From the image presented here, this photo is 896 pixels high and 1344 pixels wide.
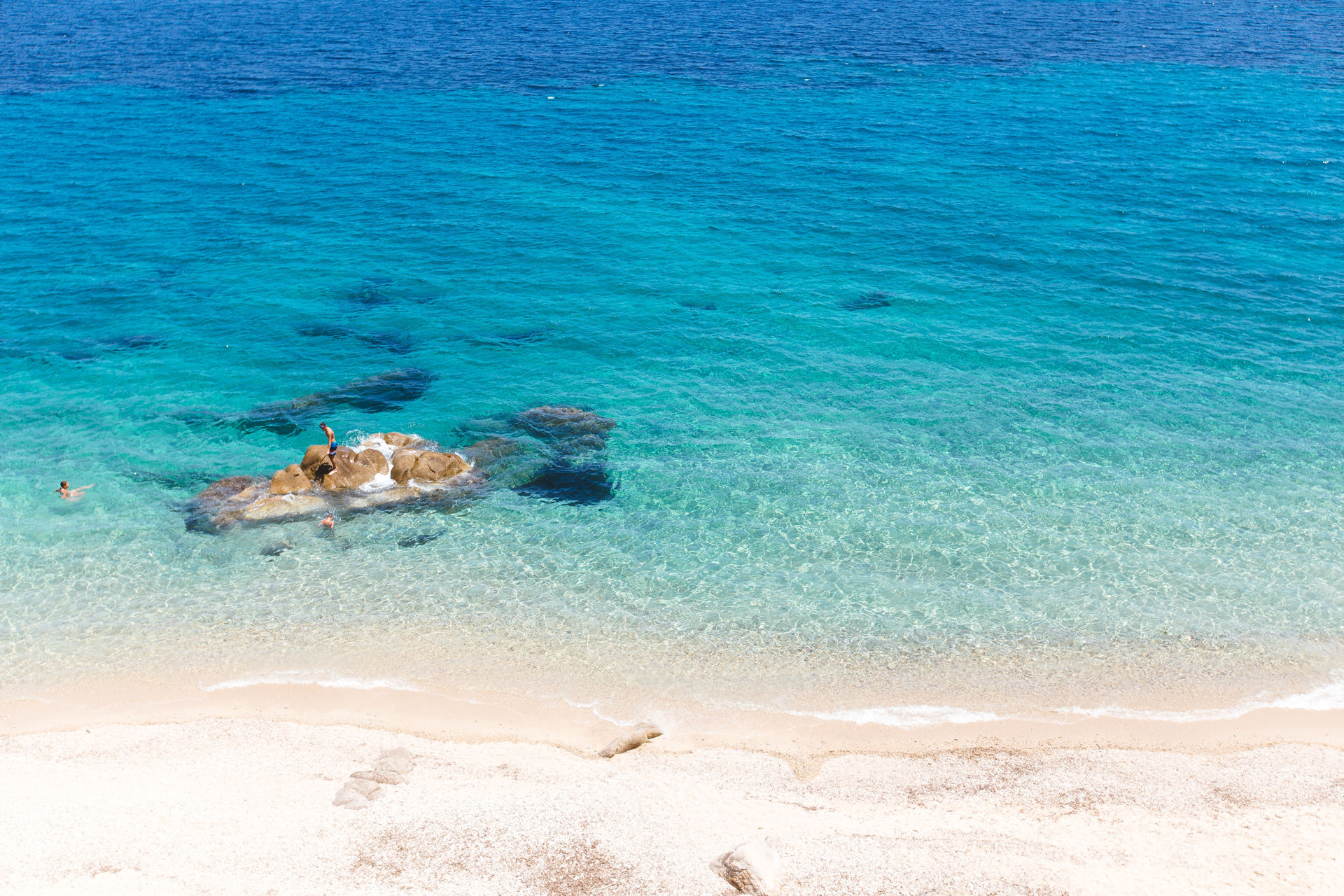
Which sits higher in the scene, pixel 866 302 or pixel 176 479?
pixel 866 302

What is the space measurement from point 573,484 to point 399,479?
5.86 meters

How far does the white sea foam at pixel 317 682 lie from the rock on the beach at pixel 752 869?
9772mm

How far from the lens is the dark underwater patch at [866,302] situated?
141ft

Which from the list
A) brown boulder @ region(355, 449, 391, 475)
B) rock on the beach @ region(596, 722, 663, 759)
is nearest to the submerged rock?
brown boulder @ region(355, 449, 391, 475)

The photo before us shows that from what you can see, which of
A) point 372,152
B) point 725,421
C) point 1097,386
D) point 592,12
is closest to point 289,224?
point 372,152

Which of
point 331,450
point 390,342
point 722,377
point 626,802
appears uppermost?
point 722,377

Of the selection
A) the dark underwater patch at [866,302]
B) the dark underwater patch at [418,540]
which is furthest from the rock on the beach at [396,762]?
the dark underwater patch at [866,302]

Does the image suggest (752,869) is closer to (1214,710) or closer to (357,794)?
(357,794)

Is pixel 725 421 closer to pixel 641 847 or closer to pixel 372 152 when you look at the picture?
pixel 641 847

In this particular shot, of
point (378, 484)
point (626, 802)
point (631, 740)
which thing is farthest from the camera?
point (378, 484)

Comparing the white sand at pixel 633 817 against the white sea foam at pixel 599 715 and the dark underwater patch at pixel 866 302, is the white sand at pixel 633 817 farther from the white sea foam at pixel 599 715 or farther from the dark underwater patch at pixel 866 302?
the dark underwater patch at pixel 866 302

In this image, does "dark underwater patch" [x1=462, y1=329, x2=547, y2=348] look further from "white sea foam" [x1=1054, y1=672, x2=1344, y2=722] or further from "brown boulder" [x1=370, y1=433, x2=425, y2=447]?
"white sea foam" [x1=1054, y1=672, x2=1344, y2=722]

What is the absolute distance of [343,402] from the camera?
1436 inches

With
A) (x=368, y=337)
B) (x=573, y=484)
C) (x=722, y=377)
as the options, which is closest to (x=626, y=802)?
(x=573, y=484)
